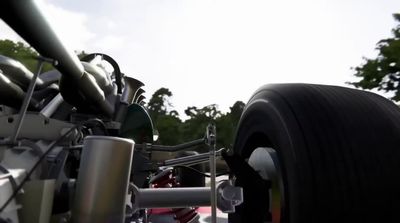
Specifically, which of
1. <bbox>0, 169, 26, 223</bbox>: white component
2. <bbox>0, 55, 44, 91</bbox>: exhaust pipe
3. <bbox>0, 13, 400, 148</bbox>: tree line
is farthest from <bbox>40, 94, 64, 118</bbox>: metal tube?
<bbox>0, 13, 400, 148</bbox>: tree line

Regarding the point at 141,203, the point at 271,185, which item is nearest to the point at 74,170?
the point at 141,203

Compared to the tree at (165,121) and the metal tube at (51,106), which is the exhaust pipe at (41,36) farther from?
the tree at (165,121)

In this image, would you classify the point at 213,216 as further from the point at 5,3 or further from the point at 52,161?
the point at 5,3

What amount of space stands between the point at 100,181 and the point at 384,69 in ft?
89.5

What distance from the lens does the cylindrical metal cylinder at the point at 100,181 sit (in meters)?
1.83

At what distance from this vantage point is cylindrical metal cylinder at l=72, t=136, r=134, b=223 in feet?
6.00

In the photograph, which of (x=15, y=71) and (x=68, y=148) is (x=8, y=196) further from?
(x=15, y=71)

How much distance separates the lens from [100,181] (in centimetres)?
183

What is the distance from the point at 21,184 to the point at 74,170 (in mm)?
580

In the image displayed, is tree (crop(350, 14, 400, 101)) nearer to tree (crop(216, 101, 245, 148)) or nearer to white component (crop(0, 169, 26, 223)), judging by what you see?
tree (crop(216, 101, 245, 148))

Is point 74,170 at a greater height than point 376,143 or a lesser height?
lesser

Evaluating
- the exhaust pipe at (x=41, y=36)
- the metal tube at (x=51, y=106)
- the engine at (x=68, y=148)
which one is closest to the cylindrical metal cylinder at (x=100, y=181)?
the engine at (x=68, y=148)

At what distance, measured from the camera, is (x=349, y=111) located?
7.49 feet

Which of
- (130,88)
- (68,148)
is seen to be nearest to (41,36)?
(68,148)
